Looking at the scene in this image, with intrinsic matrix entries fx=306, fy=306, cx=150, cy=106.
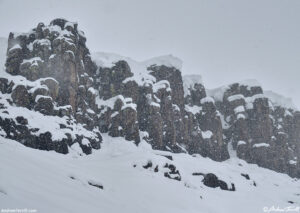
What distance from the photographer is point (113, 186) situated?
2206 cm

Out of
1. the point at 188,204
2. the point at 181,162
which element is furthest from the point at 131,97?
the point at 188,204

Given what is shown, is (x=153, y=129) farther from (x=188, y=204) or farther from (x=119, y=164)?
(x=188, y=204)

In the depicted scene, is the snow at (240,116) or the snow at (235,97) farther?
the snow at (235,97)

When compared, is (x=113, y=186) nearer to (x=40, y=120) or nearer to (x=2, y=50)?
(x=40, y=120)

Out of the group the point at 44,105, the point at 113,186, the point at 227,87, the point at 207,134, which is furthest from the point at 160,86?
the point at 113,186

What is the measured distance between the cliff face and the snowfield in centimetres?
436

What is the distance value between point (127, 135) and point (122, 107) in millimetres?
5480

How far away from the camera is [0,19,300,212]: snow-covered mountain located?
1731cm

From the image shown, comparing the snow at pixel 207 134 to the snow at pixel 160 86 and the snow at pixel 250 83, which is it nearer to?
the snow at pixel 160 86

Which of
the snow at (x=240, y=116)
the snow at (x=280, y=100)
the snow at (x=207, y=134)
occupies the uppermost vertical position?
the snow at (x=280, y=100)

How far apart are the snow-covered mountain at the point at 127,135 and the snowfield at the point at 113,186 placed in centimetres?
11

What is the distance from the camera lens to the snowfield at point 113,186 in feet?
34.0

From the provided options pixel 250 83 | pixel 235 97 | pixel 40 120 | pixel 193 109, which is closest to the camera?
pixel 40 120

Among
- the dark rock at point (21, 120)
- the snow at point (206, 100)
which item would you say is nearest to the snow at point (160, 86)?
the snow at point (206, 100)
